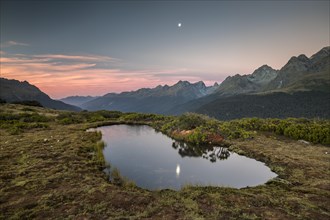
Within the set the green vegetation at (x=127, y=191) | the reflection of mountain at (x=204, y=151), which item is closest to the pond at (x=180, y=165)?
the reflection of mountain at (x=204, y=151)

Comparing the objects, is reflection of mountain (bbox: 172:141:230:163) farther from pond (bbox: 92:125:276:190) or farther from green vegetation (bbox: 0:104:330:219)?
green vegetation (bbox: 0:104:330:219)

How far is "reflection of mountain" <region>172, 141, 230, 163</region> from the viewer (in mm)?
28325

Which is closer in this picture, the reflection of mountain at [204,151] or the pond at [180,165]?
the pond at [180,165]

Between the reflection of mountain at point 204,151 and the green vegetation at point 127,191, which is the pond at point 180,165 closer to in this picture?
the reflection of mountain at point 204,151

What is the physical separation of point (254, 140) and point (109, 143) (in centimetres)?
2309

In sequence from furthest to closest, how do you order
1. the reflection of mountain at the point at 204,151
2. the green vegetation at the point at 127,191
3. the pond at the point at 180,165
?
1. the reflection of mountain at the point at 204,151
2. the pond at the point at 180,165
3. the green vegetation at the point at 127,191

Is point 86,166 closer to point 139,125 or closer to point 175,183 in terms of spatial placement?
point 175,183

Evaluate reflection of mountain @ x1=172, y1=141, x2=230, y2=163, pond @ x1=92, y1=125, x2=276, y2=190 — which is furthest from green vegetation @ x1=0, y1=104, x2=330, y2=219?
reflection of mountain @ x1=172, y1=141, x2=230, y2=163

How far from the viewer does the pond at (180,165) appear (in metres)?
20.0

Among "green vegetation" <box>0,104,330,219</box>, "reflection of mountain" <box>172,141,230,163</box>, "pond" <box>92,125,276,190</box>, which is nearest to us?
"green vegetation" <box>0,104,330,219</box>

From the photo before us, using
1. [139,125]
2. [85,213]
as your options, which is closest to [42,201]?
[85,213]

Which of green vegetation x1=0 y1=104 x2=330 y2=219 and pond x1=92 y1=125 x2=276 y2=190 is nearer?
green vegetation x1=0 y1=104 x2=330 y2=219

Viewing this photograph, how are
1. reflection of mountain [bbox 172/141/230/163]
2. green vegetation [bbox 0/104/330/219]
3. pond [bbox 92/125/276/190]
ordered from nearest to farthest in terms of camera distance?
green vegetation [bbox 0/104/330/219] → pond [bbox 92/125/276/190] → reflection of mountain [bbox 172/141/230/163]

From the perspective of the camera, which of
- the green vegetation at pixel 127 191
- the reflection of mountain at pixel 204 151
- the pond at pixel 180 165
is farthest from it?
the reflection of mountain at pixel 204 151
